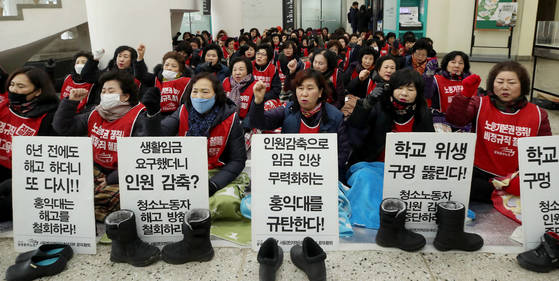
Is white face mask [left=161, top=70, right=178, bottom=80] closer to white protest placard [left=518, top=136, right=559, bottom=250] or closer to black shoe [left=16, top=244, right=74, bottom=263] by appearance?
black shoe [left=16, top=244, right=74, bottom=263]

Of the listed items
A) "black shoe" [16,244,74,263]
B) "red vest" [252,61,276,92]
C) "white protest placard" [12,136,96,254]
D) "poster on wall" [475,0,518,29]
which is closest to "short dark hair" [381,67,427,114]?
"white protest placard" [12,136,96,254]

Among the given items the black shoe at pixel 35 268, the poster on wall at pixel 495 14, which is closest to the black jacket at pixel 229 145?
the black shoe at pixel 35 268

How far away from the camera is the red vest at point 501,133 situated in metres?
3.17

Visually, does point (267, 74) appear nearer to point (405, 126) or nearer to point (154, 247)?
point (405, 126)

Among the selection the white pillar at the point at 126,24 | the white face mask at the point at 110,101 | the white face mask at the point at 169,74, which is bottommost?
the white face mask at the point at 110,101

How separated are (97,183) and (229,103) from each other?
1.19 meters

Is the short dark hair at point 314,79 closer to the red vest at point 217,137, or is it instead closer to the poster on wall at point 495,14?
the red vest at point 217,137

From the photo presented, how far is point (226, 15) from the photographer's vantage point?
14.5 meters

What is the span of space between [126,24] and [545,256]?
6272mm

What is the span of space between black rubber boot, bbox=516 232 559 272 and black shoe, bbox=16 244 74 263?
8.63ft

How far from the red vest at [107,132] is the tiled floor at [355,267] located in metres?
0.88

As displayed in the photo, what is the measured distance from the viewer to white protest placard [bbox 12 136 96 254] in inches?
98.0

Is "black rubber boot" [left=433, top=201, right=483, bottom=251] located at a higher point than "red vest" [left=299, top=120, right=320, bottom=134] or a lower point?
lower

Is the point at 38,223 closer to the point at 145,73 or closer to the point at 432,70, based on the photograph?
the point at 145,73
